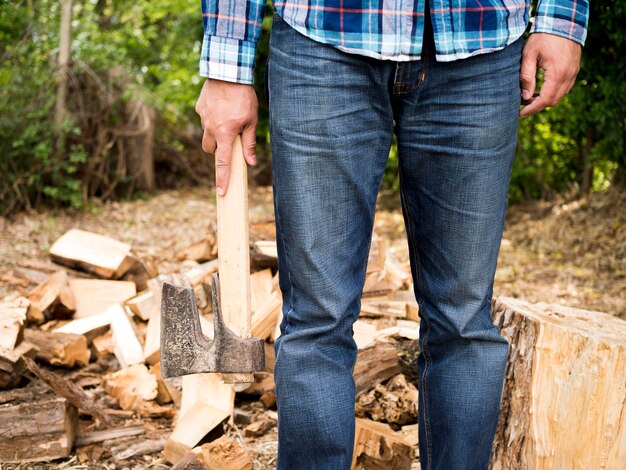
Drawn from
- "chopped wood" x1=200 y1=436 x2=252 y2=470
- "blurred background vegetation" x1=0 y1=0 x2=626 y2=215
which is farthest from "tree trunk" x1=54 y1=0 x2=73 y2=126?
"chopped wood" x1=200 y1=436 x2=252 y2=470

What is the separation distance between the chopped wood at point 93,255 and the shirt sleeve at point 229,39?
2.43 meters

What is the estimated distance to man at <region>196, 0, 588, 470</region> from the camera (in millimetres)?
1349

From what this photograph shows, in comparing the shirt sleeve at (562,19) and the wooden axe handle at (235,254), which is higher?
the shirt sleeve at (562,19)

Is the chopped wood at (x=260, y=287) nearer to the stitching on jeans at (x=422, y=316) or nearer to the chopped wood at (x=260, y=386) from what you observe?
the chopped wood at (x=260, y=386)

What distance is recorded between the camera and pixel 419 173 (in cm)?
147

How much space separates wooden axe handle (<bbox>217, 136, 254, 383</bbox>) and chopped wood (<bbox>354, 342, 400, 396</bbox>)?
82 centimetres

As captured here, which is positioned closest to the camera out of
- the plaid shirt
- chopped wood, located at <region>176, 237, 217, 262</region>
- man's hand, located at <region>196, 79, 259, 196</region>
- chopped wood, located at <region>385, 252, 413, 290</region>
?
the plaid shirt

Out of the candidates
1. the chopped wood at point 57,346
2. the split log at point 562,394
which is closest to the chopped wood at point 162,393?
the chopped wood at point 57,346

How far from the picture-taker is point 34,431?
213 cm

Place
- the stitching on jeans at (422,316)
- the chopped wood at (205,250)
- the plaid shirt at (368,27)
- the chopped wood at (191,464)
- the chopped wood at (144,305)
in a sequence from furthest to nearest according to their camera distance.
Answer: the chopped wood at (205,250), the chopped wood at (144,305), the chopped wood at (191,464), the stitching on jeans at (422,316), the plaid shirt at (368,27)

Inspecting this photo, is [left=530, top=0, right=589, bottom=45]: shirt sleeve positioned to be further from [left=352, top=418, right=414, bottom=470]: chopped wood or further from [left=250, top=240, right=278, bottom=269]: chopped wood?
[left=250, top=240, right=278, bottom=269]: chopped wood

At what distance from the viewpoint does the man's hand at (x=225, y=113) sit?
4.76ft

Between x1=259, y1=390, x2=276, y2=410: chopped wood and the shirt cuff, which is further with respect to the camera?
x1=259, y1=390, x2=276, y2=410: chopped wood

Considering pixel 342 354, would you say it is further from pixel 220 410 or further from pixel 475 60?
pixel 220 410
